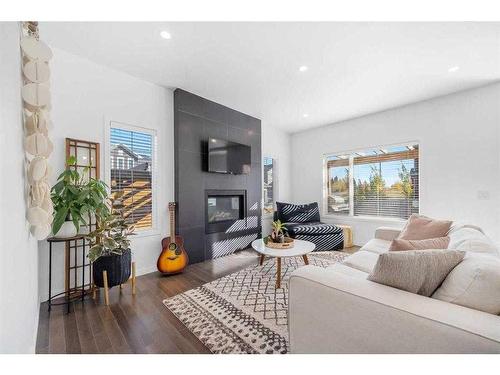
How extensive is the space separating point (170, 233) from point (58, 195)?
1.36m

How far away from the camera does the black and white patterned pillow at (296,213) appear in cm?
438

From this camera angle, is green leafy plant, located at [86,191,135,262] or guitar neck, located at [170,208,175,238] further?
guitar neck, located at [170,208,175,238]

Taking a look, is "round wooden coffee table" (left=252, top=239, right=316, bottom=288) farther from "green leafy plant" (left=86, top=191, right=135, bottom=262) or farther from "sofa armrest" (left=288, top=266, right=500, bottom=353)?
"green leafy plant" (left=86, top=191, right=135, bottom=262)

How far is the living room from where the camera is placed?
1.05m

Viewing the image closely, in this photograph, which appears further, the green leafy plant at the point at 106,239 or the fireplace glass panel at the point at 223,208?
the fireplace glass panel at the point at 223,208

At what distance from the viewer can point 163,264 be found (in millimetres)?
2715

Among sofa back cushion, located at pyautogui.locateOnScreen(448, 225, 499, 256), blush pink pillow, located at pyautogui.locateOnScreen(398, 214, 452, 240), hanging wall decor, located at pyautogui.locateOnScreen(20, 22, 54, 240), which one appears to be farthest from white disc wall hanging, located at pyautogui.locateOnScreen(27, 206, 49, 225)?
blush pink pillow, located at pyautogui.locateOnScreen(398, 214, 452, 240)

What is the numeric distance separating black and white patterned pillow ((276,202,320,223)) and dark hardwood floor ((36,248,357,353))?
234 cm

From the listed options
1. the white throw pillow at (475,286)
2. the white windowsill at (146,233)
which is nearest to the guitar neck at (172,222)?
the white windowsill at (146,233)

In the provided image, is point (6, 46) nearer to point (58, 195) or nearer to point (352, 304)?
point (58, 195)

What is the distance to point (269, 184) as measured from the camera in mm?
4980

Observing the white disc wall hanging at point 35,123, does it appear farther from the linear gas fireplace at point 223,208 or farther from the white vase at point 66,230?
the linear gas fireplace at point 223,208

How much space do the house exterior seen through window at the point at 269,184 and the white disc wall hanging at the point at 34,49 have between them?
3860 millimetres
